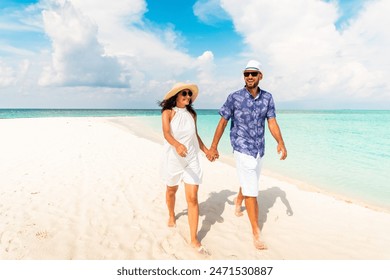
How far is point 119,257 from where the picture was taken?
11.8ft

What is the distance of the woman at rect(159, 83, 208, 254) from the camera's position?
12.1 feet

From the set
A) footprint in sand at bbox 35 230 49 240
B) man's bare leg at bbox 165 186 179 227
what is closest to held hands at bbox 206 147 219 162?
man's bare leg at bbox 165 186 179 227

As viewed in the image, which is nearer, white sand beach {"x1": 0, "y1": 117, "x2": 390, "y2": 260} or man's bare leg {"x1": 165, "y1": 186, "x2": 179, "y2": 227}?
white sand beach {"x1": 0, "y1": 117, "x2": 390, "y2": 260}

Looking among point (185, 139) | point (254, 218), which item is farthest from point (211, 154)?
point (254, 218)

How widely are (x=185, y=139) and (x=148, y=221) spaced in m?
1.81

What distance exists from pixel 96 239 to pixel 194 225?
1466 mm

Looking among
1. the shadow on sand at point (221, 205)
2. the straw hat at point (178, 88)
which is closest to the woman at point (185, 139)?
the straw hat at point (178, 88)

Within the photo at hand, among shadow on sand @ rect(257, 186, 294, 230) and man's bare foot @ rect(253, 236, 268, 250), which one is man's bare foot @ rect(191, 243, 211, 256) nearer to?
man's bare foot @ rect(253, 236, 268, 250)

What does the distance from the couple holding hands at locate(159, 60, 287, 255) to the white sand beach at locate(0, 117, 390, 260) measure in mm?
500

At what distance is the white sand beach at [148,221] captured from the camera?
3.80 m

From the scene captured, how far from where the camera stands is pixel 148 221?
15.5 feet

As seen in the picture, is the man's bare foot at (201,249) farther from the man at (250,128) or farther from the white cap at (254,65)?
→ the white cap at (254,65)
